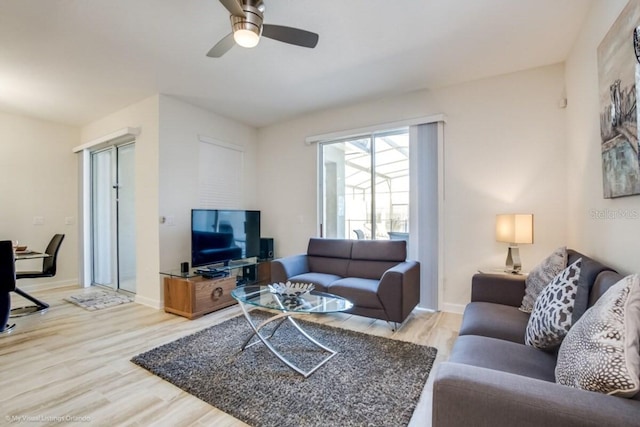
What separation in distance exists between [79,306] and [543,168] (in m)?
5.72

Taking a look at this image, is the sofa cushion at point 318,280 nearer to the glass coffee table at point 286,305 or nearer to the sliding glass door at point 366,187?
the glass coffee table at point 286,305

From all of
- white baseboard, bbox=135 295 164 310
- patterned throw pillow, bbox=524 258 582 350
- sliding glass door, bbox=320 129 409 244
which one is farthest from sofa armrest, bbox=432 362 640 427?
white baseboard, bbox=135 295 164 310

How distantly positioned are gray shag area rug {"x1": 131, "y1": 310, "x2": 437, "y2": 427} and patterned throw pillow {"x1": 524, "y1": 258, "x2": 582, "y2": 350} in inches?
31.2

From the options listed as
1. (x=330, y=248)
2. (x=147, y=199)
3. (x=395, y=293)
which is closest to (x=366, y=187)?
(x=330, y=248)

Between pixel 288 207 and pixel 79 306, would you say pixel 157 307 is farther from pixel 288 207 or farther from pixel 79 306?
pixel 288 207

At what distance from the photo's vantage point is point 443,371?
1067 mm

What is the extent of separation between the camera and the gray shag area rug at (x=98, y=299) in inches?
147

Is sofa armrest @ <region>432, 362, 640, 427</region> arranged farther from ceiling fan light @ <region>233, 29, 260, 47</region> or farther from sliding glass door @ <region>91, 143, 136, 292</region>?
sliding glass door @ <region>91, 143, 136, 292</region>

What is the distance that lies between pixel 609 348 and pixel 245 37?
7.82 ft

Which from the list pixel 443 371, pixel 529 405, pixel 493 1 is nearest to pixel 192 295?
pixel 443 371

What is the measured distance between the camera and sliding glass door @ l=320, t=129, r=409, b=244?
3.80 m

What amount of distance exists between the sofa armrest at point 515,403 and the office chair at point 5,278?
395cm

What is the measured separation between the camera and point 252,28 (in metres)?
1.91

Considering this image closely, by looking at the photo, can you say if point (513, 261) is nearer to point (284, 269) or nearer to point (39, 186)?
point (284, 269)
